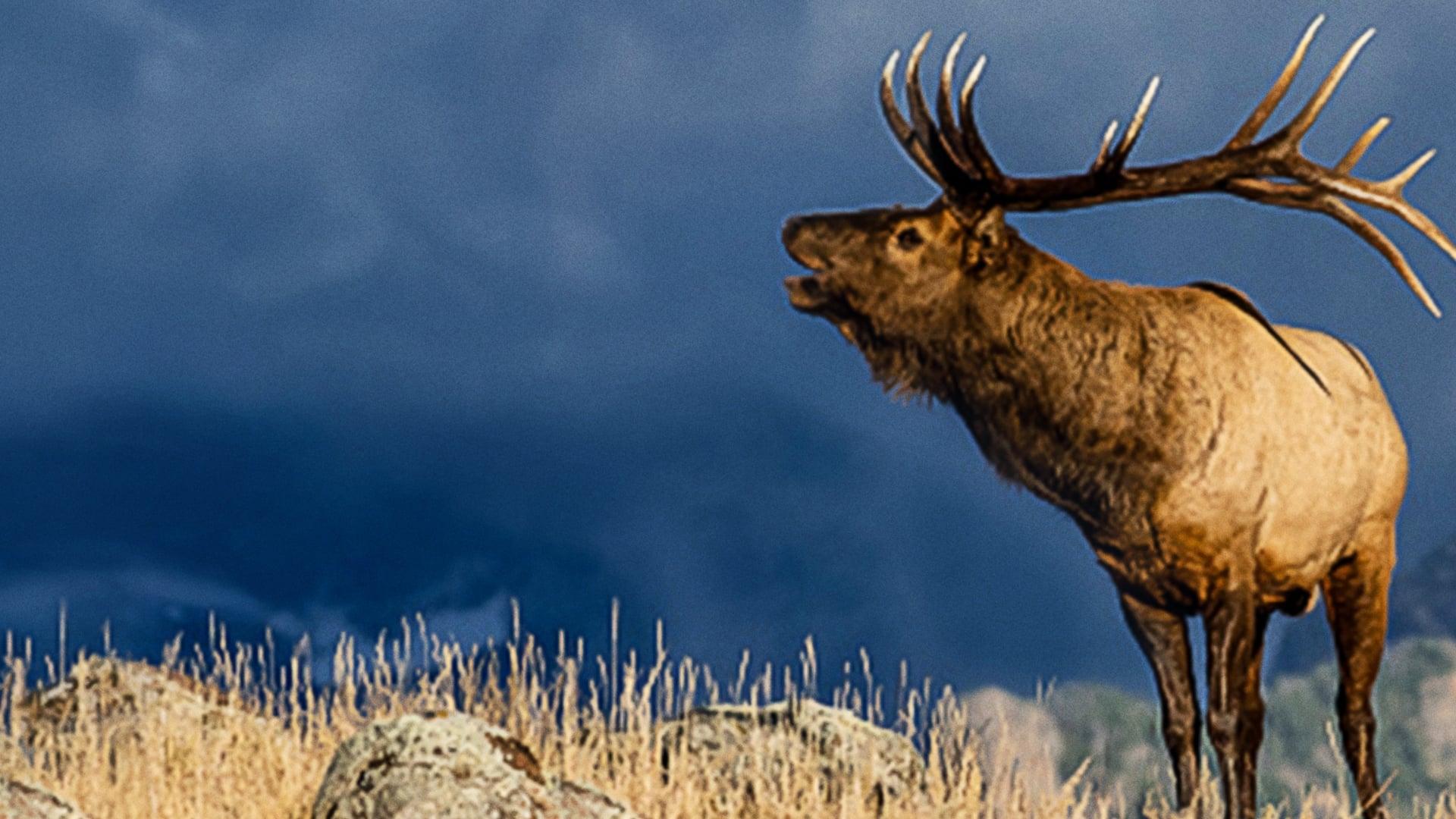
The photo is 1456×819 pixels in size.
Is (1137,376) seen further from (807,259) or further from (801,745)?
(801,745)

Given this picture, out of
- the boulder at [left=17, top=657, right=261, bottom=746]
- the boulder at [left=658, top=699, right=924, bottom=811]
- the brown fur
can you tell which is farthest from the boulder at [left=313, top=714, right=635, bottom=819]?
the boulder at [left=17, top=657, right=261, bottom=746]

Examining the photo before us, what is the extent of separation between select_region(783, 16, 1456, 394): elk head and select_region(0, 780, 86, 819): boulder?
3015mm

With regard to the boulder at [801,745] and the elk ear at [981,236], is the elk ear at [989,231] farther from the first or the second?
the boulder at [801,745]

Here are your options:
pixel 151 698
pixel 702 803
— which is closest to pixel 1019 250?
pixel 702 803

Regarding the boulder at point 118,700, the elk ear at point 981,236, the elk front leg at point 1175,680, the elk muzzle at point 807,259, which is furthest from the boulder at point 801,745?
the boulder at point 118,700

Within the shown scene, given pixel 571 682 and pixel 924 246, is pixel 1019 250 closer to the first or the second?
pixel 924 246

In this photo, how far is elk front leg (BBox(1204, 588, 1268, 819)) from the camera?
21.5ft

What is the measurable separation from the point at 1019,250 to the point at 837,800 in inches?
86.2

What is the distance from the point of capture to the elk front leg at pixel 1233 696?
655 cm

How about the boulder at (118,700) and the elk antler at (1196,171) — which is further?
the boulder at (118,700)

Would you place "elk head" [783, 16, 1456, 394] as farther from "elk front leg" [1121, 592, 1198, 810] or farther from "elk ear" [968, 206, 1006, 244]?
"elk front leg" [1121, 592, 1198, 810]

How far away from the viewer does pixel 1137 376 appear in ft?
21.8

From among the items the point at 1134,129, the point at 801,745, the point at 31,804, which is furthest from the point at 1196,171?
the point at 31,804

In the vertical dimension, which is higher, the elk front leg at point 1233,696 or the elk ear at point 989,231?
the elk ear at point 989,231
